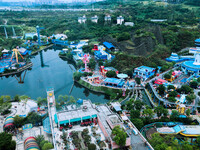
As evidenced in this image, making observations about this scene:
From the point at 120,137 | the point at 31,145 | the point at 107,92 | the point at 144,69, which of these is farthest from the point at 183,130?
the point at 144,69

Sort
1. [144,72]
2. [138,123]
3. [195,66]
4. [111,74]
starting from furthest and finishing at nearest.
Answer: [144,72] < [111,74] < [195,66] < [138,123]

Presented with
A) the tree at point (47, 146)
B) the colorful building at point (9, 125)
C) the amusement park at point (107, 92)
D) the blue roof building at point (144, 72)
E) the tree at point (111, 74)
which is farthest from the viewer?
the blue roof building at point (144, 72)

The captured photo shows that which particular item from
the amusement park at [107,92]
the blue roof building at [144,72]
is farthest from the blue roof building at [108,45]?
the blue roof building at [144,72]

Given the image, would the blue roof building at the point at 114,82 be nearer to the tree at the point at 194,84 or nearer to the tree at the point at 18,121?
the tree at the point at 194,84

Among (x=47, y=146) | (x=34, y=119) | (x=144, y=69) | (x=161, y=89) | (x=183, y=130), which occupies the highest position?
(x=144, y=69)

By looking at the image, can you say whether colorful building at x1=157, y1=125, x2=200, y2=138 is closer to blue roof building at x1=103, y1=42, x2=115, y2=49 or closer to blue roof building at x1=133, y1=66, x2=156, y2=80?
blue roof building at x1=133, y1=66, x2=156, y2=80

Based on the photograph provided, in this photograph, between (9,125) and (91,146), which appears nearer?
(91,146)

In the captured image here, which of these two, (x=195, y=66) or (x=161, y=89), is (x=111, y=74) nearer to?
(x=161, y=89)
